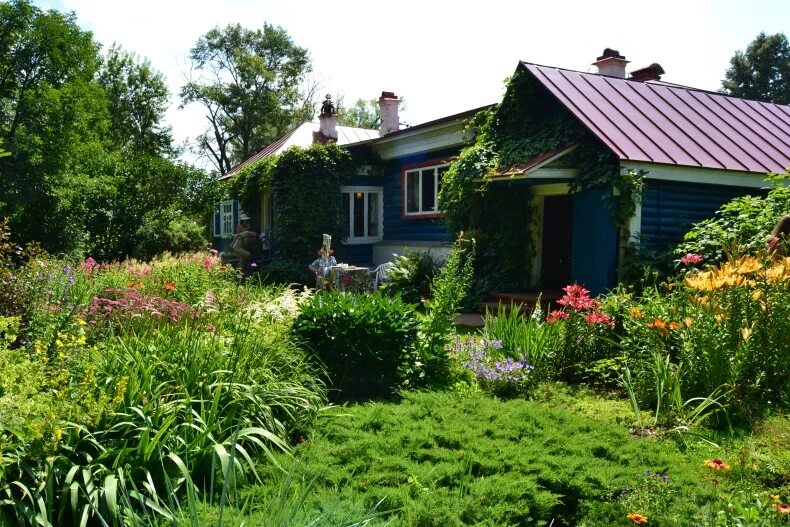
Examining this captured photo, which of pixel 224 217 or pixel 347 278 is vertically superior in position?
pixel 224 217

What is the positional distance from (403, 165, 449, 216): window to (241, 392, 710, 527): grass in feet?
35.9

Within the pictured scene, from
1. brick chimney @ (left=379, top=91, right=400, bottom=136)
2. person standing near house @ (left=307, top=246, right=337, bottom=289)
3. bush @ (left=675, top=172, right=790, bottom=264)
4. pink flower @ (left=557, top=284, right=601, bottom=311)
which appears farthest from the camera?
brick chimney @ (left=379, top=91, right=400, bottom=136)

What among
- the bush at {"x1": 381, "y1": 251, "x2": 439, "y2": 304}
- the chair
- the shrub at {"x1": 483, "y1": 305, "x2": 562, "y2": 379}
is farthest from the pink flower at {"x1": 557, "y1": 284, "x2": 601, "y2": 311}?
the chair

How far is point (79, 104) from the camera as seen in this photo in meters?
18.8

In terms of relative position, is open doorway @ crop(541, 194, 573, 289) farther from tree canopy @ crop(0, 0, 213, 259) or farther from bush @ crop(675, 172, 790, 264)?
tree canopy @ crop(0, 0, 213, 259)

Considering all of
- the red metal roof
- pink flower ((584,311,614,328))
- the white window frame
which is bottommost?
pink flower ((584,311,614,328))

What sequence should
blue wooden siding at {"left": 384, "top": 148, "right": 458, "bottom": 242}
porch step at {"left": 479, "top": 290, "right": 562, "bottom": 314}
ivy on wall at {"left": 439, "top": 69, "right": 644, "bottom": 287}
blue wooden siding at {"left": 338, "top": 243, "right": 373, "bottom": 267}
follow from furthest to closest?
blue wooden siding at {"left": 338, "top": 243, "right": 373, "bottom": 267} → blue wooden siding at {"left": 384, "top": 148, "right": 458, "bottom": 242} → ivy on wall at {"left": 439, "top": 69, "right": 644, "bottom": 287} → porch step at {"left": 479, "top": 290, "right": 562, "bottom": 314}

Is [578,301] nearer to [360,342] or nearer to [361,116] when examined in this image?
[360,342]

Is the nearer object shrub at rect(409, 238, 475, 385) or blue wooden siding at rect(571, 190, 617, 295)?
shrub at rect(409, 238, 475, 385)

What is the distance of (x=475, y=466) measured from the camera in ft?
13.3

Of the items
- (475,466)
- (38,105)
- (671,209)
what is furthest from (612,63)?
(38,105)

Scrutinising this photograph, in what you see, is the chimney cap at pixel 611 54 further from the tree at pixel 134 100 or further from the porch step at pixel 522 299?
the tree at pixel 134 100

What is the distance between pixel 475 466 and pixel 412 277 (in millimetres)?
9614

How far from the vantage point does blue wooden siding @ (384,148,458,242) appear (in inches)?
620
